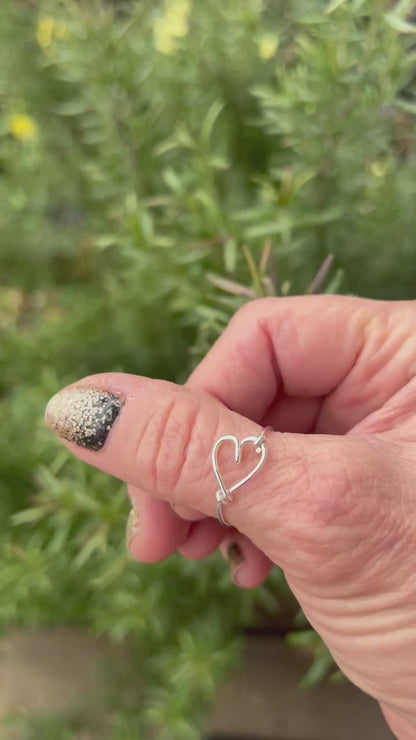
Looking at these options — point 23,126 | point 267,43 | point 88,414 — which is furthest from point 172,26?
point 88,414

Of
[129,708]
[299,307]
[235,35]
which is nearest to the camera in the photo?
[299,307]

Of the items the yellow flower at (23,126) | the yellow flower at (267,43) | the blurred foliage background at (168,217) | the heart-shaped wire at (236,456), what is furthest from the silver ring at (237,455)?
the yellow flower at (23,126)

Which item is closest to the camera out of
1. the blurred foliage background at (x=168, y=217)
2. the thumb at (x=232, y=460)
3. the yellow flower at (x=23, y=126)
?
the thumb at (x=232, y=460)

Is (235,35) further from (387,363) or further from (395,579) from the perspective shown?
(395,579)

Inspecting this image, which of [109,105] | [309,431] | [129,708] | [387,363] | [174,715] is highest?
[109,105]

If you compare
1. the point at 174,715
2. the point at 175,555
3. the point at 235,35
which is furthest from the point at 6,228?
the point at 174,715

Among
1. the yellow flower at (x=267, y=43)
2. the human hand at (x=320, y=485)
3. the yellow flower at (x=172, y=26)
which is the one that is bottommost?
the human hand at (x=320, y=485)

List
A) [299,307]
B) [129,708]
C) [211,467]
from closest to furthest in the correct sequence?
[211,467], [299,307], [129,708]

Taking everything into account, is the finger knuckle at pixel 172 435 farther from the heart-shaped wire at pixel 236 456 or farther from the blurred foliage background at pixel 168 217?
the blurred foliage background at pixel 168 217
